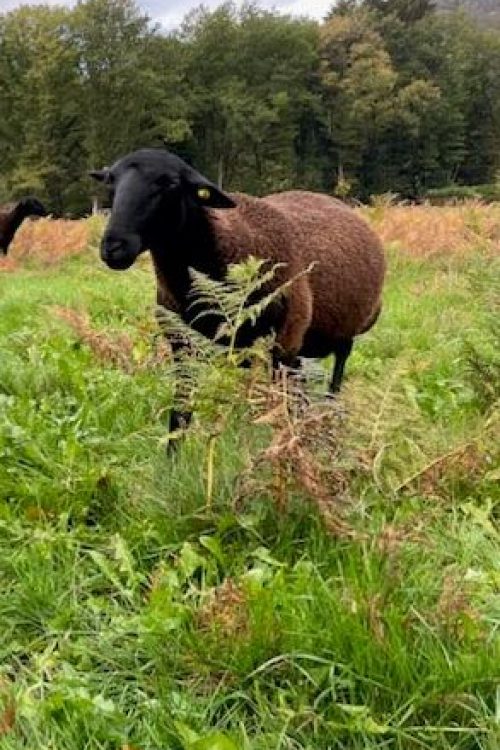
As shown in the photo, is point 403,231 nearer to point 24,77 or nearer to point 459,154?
point 24,77

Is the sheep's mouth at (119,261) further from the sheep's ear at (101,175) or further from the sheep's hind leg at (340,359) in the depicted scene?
the sheep's hind leg at (340,359)

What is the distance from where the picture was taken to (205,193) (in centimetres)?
Result: 507

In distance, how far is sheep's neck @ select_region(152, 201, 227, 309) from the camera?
16.7 ft

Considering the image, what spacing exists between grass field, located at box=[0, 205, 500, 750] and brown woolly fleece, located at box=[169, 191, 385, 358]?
0.93 m

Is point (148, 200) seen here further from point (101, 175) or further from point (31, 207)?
point (31, 207)

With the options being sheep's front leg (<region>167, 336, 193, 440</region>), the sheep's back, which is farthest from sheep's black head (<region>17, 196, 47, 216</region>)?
sheep's front leg (<region>167, 336, 193, 440</region>)

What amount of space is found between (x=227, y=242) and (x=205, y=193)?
0.94 feet

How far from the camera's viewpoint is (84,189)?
181ft

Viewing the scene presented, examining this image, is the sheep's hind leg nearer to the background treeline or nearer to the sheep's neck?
the sheep's neck

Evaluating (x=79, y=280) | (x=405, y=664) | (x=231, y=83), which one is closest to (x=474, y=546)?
(x=405, y=664)

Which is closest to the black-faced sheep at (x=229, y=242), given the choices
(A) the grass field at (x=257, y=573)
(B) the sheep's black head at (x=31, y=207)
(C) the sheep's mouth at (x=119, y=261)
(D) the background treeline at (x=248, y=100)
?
(C) the sheep's mouth at (x=119, y=261)

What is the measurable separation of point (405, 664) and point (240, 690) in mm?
422

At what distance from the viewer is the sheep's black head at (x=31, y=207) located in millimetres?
11750

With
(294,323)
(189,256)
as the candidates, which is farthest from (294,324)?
(189,256)
